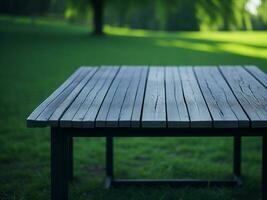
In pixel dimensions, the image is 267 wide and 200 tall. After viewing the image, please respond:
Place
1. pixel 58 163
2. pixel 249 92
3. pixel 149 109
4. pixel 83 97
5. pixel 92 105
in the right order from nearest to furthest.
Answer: pixel 58 163 < pixel 149 109 < pixel 92 105 < pixel 83 97 < pixel 249 92

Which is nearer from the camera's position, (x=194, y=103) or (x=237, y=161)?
(x=194, y=103)

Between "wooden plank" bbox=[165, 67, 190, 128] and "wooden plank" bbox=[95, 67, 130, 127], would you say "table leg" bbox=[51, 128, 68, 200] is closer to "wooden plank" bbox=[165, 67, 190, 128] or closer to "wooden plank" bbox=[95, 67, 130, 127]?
"wooden plank" bbox=[95, 67, 130, 127]

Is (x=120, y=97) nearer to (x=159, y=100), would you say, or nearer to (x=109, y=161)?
(x=159, y=100)

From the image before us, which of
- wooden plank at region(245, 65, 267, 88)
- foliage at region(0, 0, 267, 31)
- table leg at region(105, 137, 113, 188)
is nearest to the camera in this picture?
wooden plank at region(245, 65, 267, 88)

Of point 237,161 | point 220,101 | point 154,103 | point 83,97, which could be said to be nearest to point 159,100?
point 154,103

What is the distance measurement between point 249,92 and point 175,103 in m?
0.60

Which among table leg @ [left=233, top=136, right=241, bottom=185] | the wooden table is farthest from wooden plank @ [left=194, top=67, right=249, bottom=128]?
table leg @ [left=233, top=136, right=241, bottom=185]

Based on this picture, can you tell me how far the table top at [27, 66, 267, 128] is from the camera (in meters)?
2.48

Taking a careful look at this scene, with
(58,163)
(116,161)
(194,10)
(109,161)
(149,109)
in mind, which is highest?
(194,10)

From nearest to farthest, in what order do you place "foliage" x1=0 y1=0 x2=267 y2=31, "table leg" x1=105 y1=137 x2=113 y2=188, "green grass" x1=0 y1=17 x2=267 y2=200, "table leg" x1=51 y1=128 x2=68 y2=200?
"table leg" x1=51 y1=128 x2=68 y2=200 → "green grass" x1=0 y1=17 x2=267 y2=200 → "table leg" x1=105 y1=137 x2=113 y2=188 → "foliage" x1=0 y1=0 x2=267 y2=31

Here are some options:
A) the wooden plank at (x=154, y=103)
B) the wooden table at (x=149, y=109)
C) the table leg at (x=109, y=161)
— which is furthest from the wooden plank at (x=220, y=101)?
the table leg at (x=109, y=161)

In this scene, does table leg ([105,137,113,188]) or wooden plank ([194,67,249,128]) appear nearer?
wooden plank ([194,67,249,128])

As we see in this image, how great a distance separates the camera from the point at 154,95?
319 centimetres

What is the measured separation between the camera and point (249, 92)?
322 centimetres
